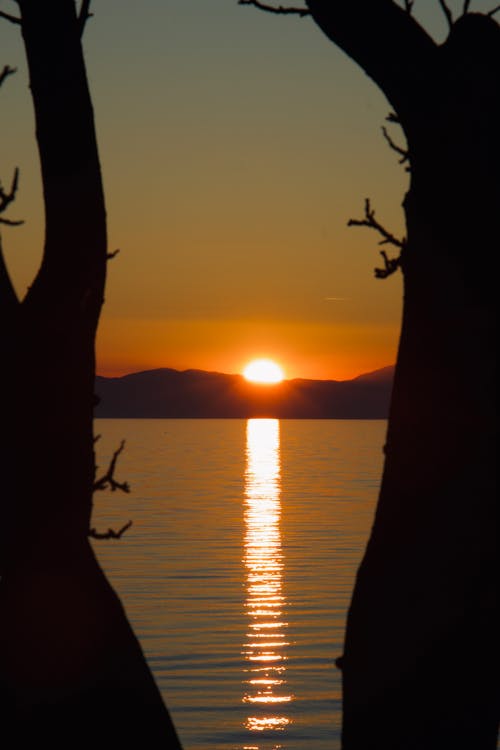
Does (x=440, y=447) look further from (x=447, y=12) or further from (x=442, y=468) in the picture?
(x=447, y=12)

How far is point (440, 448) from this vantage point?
749cm

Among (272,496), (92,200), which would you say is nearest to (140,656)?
(92,200)

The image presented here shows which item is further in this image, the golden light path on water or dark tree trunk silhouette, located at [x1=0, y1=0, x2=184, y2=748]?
the golden light path on water

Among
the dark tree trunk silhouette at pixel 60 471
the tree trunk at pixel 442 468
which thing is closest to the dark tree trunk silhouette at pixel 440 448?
the tree trunk at pixel 442 468

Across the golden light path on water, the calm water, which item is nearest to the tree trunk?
the calm water

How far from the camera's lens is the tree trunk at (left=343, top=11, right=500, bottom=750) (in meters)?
7.37

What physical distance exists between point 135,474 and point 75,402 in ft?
326

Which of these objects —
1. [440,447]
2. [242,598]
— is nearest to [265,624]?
[242,598]

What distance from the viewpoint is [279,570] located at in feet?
146

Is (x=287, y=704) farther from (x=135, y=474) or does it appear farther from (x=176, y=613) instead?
(x=135, y=474)

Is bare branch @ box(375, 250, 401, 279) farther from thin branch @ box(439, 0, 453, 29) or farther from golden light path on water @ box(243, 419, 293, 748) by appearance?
golden light path on water @ box(243, 419, 293, 748)

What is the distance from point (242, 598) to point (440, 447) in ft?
99.3

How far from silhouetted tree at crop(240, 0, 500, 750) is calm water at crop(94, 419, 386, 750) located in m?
13.2

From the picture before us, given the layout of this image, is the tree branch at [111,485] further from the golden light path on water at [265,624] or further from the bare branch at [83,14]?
the golden light path on water at [265,624]
